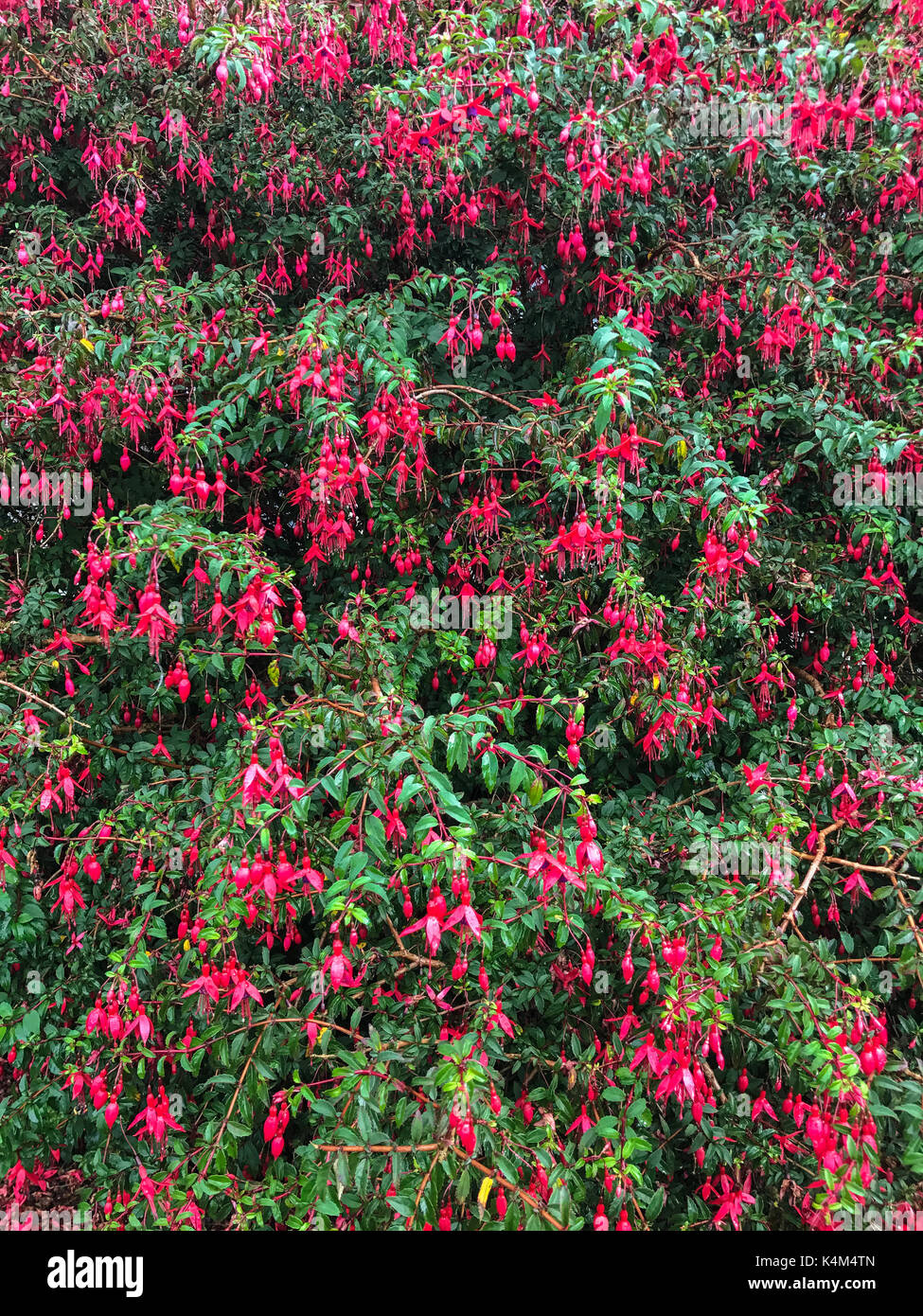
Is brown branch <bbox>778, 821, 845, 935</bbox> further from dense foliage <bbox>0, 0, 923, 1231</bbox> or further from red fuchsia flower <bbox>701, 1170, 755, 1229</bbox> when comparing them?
red fuchsia flower <bbox>701, 1170, 755, 1229</bbox>

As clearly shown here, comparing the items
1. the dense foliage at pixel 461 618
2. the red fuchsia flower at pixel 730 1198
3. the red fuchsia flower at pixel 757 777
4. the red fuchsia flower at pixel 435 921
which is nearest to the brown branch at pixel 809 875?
the dense foliage at pixel 461 618

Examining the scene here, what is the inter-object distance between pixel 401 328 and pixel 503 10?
3.49 ft

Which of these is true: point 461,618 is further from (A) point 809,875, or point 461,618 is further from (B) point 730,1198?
(B) point 730,1198

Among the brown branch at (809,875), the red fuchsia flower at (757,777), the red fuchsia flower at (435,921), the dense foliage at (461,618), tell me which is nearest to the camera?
the red fuchsia flower at (435,921)

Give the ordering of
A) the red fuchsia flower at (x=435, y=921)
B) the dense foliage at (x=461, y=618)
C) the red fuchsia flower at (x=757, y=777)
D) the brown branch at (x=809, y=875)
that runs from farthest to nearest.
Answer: the red fuchsia flower at (x=757, y=777), the brown branch at (x=809, y=875), the dense foliage at (x=461, y=618), the red fuchsia flower at (x=435, y=921)

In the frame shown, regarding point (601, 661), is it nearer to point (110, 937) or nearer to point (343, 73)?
point (110, 937)

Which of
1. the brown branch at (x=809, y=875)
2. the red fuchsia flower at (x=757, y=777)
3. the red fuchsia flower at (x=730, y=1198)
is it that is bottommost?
the red fuchsia flower at (x=730, y=1198)

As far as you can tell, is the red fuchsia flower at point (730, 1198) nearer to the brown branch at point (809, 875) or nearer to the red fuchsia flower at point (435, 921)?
the brown branch at point (809, 875)

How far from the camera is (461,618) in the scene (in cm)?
249

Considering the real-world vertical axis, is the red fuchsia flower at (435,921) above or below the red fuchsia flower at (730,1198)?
above

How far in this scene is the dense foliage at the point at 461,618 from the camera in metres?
1.82

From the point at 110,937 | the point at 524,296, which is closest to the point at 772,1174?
the point at 110,937

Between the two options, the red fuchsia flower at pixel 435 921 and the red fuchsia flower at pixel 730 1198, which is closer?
the red fuchsia flower at pixel 435 921

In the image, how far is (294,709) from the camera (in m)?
1.96
